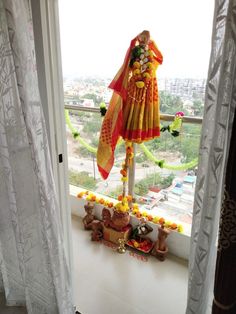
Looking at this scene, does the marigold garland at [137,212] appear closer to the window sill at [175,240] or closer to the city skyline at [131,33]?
the window sill at [175,240]

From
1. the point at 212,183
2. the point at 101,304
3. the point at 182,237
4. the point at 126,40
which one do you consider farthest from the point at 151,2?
the point at 101,304

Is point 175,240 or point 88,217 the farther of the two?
point 88,217

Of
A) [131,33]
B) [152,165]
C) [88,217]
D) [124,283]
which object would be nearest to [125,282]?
[124,283]

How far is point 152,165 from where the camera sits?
2.12 metres

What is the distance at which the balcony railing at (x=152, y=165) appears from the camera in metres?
1.88

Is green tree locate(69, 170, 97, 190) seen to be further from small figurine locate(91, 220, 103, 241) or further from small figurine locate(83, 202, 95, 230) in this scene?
small figurine locate(91, 220, 103, 241)

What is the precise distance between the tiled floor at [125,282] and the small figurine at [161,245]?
53 millimetres

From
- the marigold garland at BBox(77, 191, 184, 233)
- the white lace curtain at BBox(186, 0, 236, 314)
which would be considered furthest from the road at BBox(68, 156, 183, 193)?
the white lace curtain at BBox(186, 0, 236, 314)

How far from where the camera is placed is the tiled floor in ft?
5.08

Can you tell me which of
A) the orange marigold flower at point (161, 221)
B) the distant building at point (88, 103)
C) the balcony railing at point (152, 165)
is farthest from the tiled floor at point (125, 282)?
the distant building at point (88, 103)

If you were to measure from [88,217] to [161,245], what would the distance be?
2.61ft

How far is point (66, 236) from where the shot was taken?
1428 mm

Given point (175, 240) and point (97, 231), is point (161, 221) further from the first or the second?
point (97, 231)

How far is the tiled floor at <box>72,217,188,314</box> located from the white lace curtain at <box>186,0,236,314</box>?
846 mm
